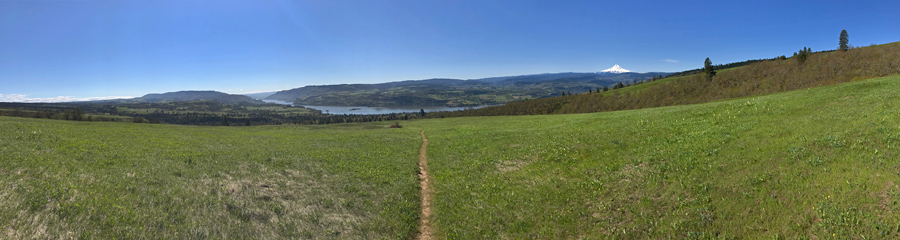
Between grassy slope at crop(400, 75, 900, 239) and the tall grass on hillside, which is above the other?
the tall grass on hillside

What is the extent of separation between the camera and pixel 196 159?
69.9ft

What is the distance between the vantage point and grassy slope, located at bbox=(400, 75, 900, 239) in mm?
10312

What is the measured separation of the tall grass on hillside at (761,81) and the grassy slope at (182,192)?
10443cm

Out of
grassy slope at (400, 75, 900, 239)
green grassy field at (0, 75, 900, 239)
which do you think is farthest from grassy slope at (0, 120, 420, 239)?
grassy slope at (400, 75, 900, 239)

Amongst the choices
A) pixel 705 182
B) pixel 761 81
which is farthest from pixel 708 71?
pixel 705 182

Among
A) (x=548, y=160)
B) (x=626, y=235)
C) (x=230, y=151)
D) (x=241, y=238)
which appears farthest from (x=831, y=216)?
(x=230, y=151)

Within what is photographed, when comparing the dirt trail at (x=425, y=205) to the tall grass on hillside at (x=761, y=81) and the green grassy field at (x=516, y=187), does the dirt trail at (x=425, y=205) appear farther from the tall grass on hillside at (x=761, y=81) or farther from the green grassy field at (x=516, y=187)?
the tall grass on hillside at (x=761, y=81)

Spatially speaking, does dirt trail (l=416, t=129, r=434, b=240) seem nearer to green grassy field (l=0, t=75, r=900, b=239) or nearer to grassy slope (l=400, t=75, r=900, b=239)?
green grassy field (l=0, t=75, r=900, b=239)

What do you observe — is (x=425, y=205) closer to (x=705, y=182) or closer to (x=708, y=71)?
(x=705, y=182)

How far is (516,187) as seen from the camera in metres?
18.6

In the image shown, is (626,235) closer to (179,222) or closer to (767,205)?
(767,205)

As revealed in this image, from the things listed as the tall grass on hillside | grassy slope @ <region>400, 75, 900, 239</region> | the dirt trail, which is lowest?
the dirt trail

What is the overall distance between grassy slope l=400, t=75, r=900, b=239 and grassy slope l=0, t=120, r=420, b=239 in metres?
Answer: 4.06

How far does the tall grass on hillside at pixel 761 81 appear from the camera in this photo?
77250 mm
